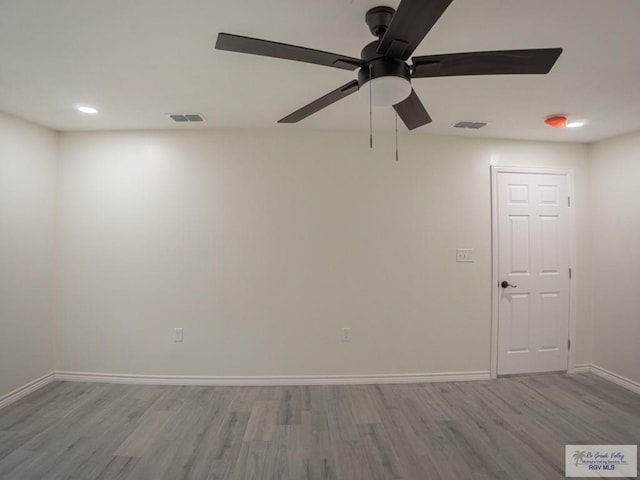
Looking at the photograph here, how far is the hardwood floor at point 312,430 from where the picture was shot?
173cm

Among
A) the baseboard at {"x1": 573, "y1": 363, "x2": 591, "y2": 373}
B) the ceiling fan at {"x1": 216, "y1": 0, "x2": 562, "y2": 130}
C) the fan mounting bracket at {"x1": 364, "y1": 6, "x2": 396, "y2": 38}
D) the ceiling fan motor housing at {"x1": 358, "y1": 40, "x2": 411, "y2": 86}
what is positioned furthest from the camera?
the baseboard at {"x1": 573, "y1": 363, "x2": 591, "y2": 373}

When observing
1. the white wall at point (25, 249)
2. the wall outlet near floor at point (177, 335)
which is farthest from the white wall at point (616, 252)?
the white wall at point (25, 249)

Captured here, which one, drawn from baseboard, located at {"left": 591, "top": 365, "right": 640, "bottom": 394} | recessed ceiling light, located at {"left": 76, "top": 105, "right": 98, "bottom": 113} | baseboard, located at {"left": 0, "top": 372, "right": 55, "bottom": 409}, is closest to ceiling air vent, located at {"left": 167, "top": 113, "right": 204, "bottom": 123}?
recessed ceiling light, located at {"left": 76, "top": 105, "right": 98, "bottom": 113}

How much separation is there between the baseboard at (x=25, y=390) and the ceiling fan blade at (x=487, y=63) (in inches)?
152

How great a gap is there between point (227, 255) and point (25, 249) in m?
1.79

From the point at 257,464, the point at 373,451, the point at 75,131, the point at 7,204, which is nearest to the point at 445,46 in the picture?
the point at 373,451

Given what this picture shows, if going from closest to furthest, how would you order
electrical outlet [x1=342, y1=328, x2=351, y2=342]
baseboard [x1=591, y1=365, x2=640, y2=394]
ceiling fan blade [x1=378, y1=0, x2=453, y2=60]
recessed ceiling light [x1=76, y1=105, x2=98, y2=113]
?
ceiling fan blade [x1=378, y1=0, x2=453, y2=60], recessed ceiling light [x1=76, y1=105, x2=98, y2=113], baseboard [x1=591, y1=365, x2=640, y2=394], electrical outlet [x1=342, y1=328, x2=351, y2=342]

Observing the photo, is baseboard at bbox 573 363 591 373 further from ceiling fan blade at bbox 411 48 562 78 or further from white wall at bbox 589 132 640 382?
ceiling fan blade at bbox 411 48 562 78

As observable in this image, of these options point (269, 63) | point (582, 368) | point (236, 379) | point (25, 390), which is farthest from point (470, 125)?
point (25, 390)

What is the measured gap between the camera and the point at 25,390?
251 cm

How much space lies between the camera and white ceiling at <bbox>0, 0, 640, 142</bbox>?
4.18 ft

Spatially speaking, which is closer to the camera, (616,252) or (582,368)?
(616,252)
